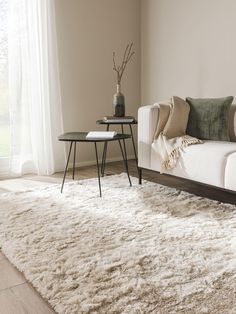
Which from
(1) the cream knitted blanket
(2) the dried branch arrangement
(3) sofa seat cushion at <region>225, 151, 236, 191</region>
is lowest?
(3) sofa seat cushion at <region>225, 151, 236, 191</region>

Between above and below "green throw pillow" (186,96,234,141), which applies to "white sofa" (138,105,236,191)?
below

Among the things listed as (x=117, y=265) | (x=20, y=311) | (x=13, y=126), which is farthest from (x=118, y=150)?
(x=20, y=311)

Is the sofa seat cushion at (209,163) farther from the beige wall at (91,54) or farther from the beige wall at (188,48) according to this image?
the beige wall at (91,54)

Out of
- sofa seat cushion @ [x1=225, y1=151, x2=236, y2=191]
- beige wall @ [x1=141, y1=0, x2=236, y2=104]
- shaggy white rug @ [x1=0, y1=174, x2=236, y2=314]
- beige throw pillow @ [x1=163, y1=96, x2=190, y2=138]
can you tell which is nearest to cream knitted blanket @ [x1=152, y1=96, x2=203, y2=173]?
beige throw pillow @ [x1=163, y1=96, x2=190, y2=138]

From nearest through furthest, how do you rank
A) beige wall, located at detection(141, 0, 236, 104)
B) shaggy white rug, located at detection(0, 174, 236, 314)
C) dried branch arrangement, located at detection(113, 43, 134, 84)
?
shaggy white rug, located at detection(0, 174, 236, 314) < beige wall, located at detection(141, 0, 236, 104) < dried branch arrangement, located at detection(113, 43, 134, 84)

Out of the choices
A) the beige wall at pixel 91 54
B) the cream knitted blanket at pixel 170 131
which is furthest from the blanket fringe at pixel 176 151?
the beige wall at pixel 91 54

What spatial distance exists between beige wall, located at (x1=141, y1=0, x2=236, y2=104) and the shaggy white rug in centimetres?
137

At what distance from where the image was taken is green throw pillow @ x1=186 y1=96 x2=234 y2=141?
313cm

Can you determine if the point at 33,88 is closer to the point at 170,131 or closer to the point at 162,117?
the point at 162,117

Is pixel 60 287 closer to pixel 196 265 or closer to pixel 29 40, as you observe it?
pixel 196 265

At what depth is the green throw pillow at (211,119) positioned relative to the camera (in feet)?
10.3

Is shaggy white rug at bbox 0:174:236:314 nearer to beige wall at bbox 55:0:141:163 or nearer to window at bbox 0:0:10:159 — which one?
window at bbox 0:0:10:159

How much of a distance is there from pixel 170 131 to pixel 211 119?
0.36m

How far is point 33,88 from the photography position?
3852mm
